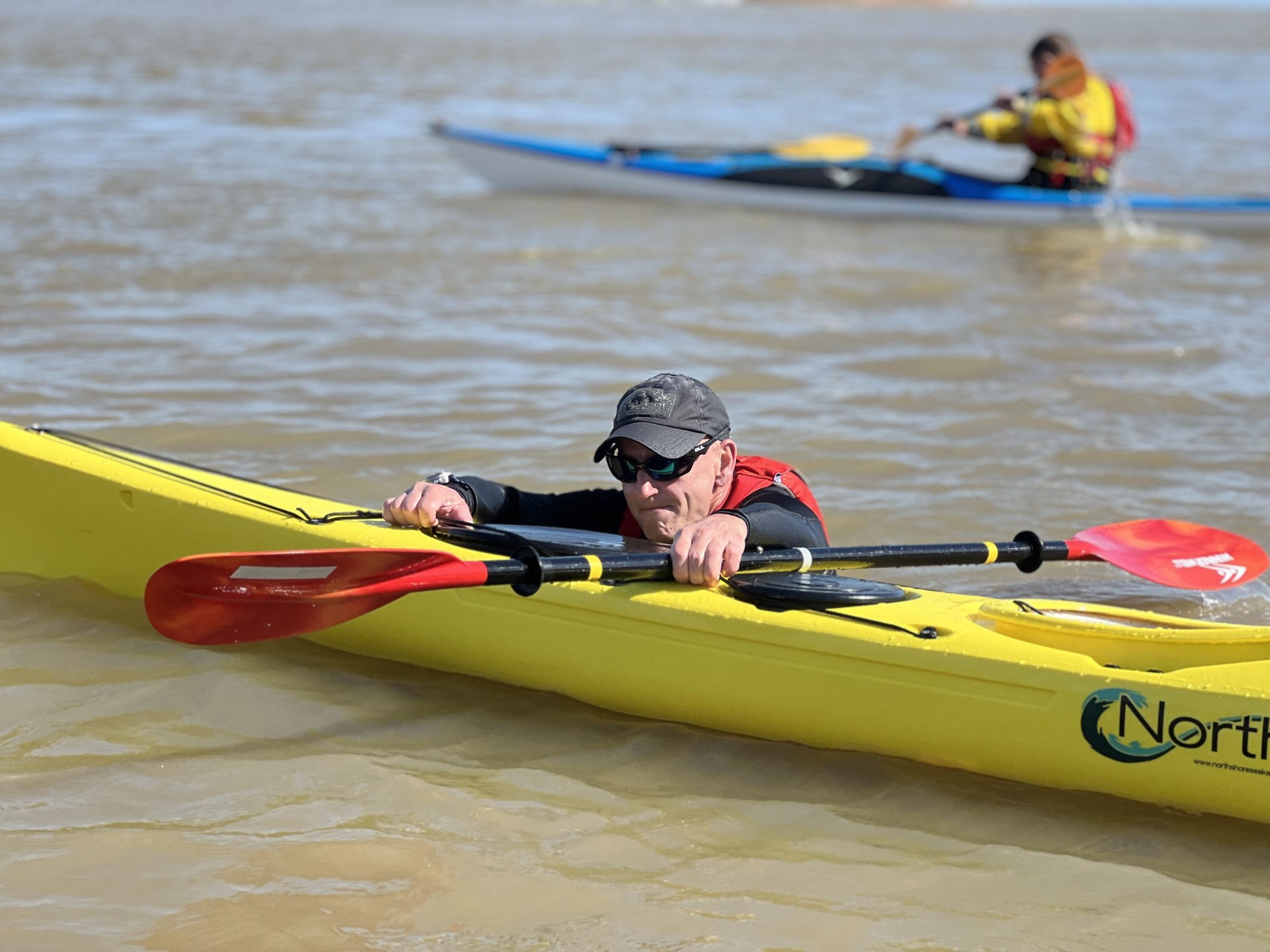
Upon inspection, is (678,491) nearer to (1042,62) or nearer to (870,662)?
(870,662)

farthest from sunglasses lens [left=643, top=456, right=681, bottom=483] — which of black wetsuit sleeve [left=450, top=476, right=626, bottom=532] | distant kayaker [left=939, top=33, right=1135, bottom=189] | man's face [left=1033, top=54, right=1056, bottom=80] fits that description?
man's face [left=1033, top=54, right=1056, bottom=80]

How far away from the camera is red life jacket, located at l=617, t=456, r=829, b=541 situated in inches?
135

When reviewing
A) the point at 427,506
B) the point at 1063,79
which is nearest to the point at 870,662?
the point at 427,506

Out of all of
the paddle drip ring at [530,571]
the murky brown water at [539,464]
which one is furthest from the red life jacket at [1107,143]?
the paddle drip ring at [530,571]

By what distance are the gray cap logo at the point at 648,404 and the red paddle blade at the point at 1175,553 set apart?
48.2 inches

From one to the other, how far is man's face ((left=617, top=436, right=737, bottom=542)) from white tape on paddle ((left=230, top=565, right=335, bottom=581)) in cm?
68

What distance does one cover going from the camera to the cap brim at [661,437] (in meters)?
3.13

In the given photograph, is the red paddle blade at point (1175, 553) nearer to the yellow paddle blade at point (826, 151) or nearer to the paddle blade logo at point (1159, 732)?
the paddle blade logo at point (1159, 732)

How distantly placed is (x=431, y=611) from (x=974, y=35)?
43.8 metres

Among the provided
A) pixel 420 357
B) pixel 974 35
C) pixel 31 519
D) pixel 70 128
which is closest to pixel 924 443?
pixel 420 357

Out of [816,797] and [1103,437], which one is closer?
[816,797]

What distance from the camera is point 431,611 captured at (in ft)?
12.0

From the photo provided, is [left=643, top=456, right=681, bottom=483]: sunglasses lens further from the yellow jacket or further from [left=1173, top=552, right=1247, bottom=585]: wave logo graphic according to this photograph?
the yellow jacket

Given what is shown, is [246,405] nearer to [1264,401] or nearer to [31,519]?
[31,519]
